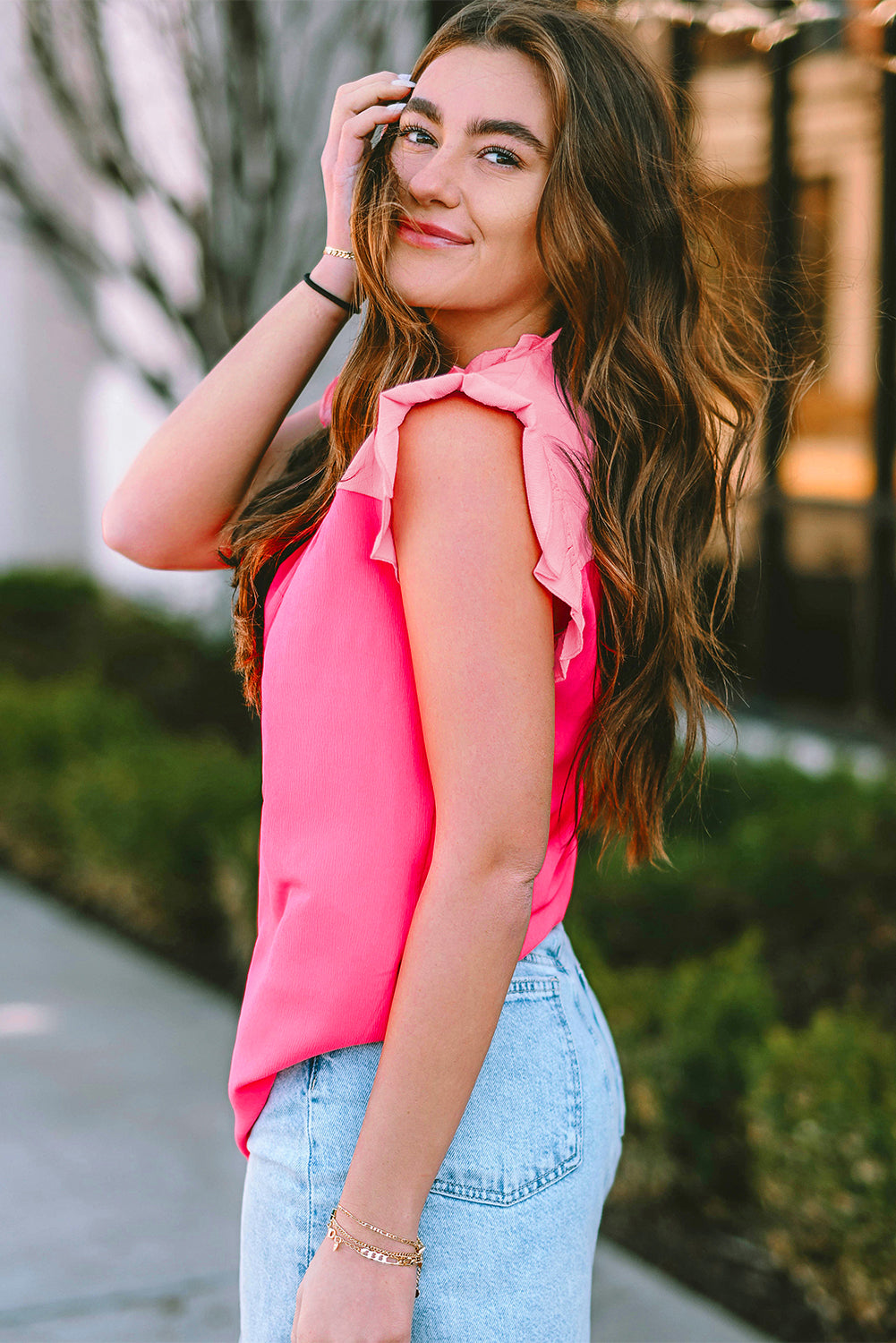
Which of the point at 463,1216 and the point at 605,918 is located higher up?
the point at 463,1216

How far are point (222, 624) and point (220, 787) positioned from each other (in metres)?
2.16

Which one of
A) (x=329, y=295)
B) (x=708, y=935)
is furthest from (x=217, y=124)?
(x=329, y=295)

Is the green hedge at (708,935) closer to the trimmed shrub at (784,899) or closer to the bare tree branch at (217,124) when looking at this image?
the trimmed shrub at (784,899)

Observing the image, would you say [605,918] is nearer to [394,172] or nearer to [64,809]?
[64,809]

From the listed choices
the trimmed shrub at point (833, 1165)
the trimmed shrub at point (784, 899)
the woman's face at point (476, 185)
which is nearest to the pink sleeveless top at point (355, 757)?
the woman's face at point (476, 185)

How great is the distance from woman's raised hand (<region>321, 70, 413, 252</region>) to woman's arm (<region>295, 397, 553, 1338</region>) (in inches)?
16.7

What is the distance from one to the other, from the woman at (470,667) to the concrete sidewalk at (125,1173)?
1.70 meters

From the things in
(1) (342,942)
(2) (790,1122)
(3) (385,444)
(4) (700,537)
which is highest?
(3) (385,444)

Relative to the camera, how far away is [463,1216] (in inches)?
47.8

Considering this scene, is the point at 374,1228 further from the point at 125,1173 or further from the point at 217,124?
the point at 217,124

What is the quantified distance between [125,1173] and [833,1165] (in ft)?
5.64

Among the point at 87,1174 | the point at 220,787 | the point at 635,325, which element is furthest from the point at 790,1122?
the point at 220,787

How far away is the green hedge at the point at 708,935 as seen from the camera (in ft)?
8.89

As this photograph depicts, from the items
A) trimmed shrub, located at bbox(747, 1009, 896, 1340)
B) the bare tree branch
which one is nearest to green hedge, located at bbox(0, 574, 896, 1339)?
trimmed shrub, located at bbox(747, 1009, 896, 1340)
